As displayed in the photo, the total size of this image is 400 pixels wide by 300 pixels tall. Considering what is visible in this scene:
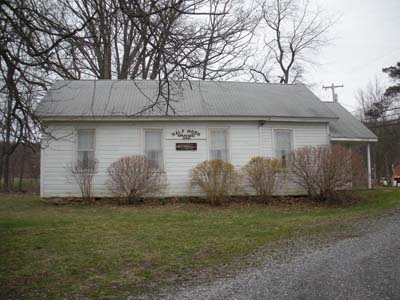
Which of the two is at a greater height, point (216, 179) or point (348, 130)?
point (348, 130)

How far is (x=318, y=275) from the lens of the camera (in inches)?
185

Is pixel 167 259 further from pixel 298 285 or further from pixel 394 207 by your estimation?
pixel 394 207

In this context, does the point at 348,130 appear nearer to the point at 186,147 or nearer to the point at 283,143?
the point at 283,143

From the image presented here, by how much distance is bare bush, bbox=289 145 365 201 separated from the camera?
12.6 meters

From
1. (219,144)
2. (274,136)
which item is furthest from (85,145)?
(274,136)

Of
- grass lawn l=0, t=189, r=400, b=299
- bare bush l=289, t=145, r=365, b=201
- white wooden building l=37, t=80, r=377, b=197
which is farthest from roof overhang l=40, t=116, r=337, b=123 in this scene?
grass lawn l=0, t=189, r=400, b=299

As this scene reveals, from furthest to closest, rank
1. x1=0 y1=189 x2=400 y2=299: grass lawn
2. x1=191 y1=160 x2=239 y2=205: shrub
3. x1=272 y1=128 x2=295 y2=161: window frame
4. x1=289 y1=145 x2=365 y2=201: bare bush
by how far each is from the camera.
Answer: x1=272 y1=128 x2=295 y2=161: window frame → x1=191 y1=160 x2=239 y2=205: shrub → x1=289 y1=145 x2=365 y2=201: bare bush → x1=0 y1=189 x2=400 y2=299: grass lawn

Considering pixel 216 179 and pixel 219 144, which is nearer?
pixel 216 179

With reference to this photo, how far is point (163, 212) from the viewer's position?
37.6 feet

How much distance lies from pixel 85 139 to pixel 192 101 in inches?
185

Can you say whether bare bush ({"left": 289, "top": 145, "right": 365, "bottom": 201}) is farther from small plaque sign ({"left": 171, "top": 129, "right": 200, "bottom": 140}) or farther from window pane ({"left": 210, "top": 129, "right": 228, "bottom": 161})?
small plaque sign ({"left": 171, "top": 129, "right": 200, "bottom": 140})

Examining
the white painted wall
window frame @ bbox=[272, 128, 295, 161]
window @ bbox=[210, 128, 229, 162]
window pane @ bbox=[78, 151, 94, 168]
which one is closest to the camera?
the white painted wall

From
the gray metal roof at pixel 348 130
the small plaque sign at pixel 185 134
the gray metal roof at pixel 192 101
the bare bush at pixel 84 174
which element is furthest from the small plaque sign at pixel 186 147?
the gray metal roof at pixel 348 130

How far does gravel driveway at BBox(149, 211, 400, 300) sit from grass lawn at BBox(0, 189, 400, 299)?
76 cm
